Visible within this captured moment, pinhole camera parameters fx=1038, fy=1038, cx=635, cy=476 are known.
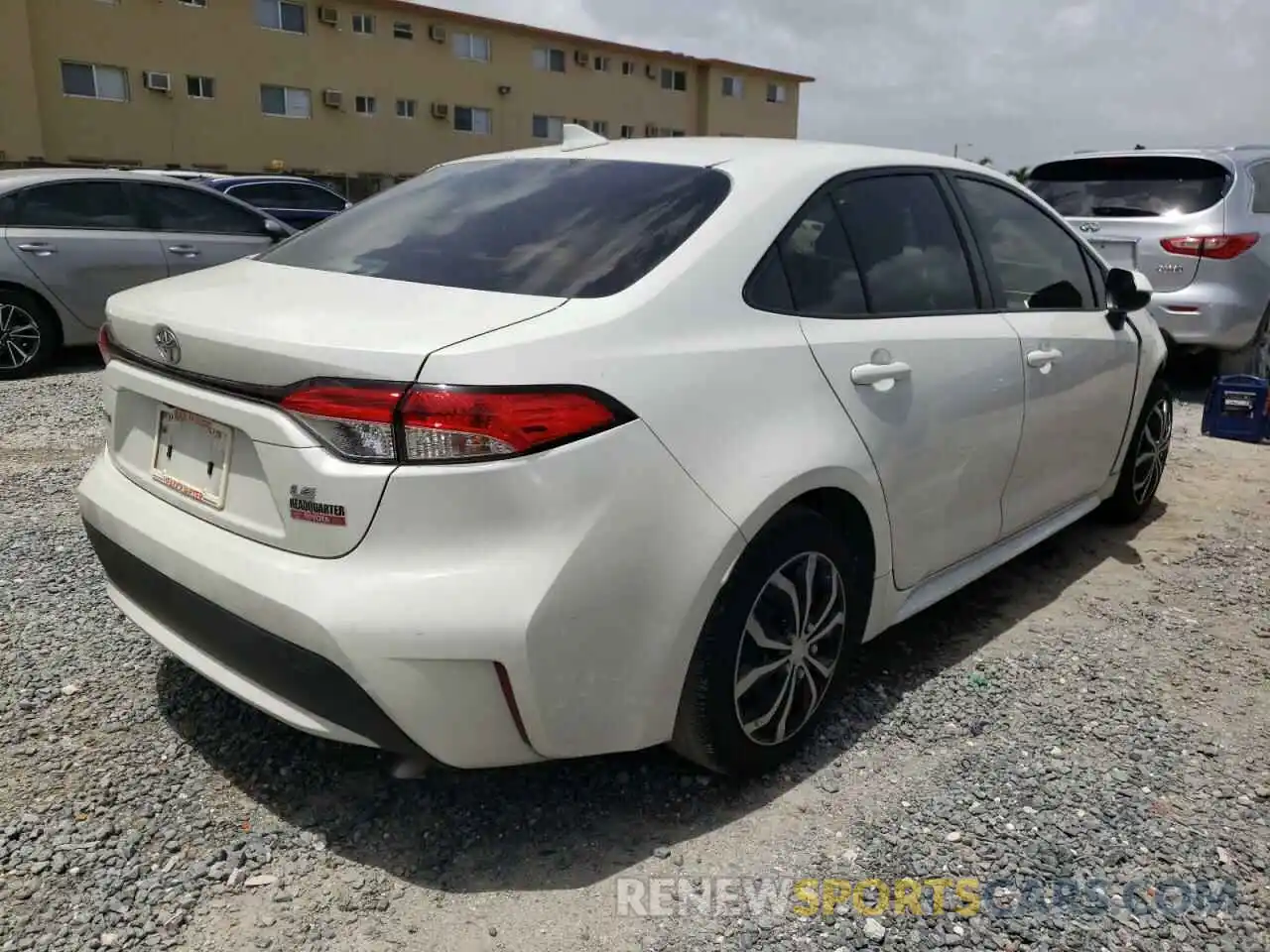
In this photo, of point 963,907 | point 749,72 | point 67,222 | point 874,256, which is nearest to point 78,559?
point 874,256

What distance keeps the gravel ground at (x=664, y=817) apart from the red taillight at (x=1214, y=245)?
4.14m

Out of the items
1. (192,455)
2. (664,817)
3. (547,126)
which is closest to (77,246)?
(192,455)

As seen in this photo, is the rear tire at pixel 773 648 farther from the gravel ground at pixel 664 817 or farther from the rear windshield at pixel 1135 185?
the rear windshield at pixel 1135 185

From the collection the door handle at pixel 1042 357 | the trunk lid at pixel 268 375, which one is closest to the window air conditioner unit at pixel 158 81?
the trunk lid at pixel 268 375

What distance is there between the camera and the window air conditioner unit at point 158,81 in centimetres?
2748

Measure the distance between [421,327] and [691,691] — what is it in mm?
1017

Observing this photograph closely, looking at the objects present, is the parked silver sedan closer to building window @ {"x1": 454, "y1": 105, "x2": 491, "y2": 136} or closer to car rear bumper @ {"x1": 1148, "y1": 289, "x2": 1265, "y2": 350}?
car rear bumper @ {"x1": 1148, "y1": 289, "x2": 1265, "y2": 350}

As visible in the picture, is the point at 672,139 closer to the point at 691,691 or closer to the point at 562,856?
the point at 691,691

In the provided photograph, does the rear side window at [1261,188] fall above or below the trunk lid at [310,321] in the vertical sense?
above

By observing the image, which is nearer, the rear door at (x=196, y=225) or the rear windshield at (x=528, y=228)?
the rear windshield at (x=528, y=228)

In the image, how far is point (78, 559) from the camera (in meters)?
3.96

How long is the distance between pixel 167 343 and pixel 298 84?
104 feet

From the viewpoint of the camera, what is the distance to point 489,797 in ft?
8.55

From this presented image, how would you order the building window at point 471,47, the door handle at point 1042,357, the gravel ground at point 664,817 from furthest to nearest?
the building window at point 471,47 → the door handle at point 1042,357 → the gravel ground at point 664,817
